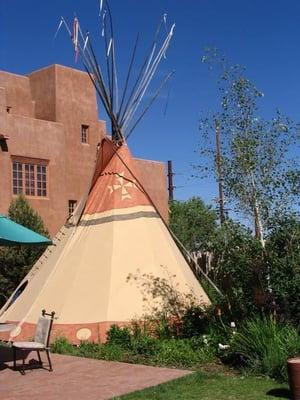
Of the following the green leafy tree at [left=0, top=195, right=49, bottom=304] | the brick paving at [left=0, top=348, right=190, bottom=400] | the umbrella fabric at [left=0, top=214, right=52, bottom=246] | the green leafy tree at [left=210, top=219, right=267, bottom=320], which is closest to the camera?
the brick paving at [left=0, top=348, right=190, bottom=400]

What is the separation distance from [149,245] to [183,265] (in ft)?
2.95

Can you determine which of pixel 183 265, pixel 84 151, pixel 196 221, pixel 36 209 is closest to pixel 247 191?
pixel 183 265

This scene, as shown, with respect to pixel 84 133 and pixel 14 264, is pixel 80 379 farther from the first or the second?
pixel 84 133

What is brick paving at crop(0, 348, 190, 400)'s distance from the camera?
7.14m

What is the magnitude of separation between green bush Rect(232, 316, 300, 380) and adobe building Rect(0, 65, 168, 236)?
15.3 meters

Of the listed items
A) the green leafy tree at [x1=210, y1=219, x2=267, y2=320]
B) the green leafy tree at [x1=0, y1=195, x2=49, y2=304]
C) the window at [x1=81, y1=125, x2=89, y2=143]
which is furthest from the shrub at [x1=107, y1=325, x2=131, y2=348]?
the window at [x1=81, y1=125, x2=89, y2=143]

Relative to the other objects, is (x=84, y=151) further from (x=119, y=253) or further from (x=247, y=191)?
(x=247, y=191)

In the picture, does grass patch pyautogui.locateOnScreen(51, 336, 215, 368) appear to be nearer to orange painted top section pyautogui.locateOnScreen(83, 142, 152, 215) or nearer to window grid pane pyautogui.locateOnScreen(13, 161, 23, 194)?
orange painted top section pyautogui.locateOnScreen(83, 142, 152, 215)

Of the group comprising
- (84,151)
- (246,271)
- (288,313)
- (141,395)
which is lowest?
(141,395)

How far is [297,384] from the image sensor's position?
6324mm

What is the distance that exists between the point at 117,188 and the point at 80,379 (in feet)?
17.0

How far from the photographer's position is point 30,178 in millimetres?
24234

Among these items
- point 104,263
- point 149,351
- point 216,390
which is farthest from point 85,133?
point 216,390

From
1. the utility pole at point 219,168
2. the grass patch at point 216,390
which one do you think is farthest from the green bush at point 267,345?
the utility pole at point 219,168
